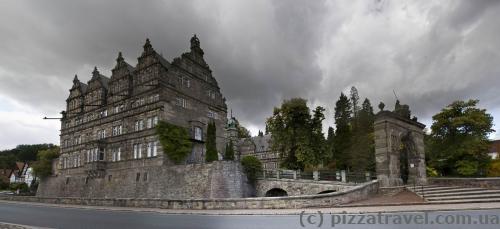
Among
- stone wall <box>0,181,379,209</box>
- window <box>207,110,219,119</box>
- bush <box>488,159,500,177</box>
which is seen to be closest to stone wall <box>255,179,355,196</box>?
stone wall <box>0,181,379,209</box>

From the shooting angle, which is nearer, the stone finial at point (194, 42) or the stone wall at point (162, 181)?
the stone wall at point (162, 181)

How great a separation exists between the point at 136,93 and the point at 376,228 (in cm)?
3494

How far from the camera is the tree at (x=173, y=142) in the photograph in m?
36.7

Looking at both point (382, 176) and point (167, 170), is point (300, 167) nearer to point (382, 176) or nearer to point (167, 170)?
point (167, 170)

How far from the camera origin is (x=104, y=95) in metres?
47.6

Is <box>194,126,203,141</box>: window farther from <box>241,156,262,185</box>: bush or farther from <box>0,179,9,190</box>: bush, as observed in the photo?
<box>0,179,9,190</box>: bush

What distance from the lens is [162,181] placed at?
35.5 metres

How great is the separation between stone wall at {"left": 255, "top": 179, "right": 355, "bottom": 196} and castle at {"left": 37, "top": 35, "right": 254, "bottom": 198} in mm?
1722

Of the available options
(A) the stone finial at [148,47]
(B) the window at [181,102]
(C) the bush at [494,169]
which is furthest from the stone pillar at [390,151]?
(A) the stone finial at [148,47]

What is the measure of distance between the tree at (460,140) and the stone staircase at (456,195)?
18641 millimetres

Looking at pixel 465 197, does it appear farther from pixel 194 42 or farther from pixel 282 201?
pixel 194 42

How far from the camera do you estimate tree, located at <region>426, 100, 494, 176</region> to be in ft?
124

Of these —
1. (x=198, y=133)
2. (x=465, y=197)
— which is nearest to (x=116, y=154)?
(x=198, y=133)

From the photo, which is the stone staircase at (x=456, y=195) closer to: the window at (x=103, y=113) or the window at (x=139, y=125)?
the window at (x=139, y=125)
